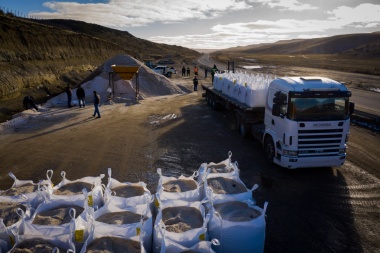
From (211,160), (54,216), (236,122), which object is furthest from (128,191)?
(236,122)

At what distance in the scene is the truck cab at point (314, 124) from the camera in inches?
360

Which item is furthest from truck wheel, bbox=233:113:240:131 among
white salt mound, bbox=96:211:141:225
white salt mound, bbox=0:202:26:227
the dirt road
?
white salt mound, bbox=0:202:26:227

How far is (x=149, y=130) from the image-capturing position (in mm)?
15383

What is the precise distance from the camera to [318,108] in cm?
927

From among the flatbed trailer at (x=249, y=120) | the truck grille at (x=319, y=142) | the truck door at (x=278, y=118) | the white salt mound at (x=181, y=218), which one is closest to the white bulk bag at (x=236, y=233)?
the white salt mound at (x=181, y=218)

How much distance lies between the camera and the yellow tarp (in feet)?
71.2

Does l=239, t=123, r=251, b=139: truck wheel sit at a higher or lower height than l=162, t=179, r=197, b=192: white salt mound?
lower

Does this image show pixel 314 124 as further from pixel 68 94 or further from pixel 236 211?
pixel 68 94

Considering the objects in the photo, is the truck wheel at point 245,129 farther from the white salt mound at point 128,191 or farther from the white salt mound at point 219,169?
the white salt mound at point 128,191

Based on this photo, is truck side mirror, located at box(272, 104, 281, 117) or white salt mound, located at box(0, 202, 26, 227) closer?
white salt mound, located at box(0, 202, 26, 227)

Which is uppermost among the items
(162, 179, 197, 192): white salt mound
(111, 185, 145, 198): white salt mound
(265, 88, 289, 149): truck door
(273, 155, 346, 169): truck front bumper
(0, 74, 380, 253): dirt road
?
(265, 88, 289, 149): truck door

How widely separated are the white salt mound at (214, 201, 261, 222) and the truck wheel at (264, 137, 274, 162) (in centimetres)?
517

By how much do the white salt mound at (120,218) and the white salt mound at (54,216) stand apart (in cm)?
50

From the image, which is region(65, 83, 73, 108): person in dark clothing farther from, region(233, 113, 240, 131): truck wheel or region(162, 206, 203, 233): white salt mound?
region(162, 206, 203, 233): white salt mound
